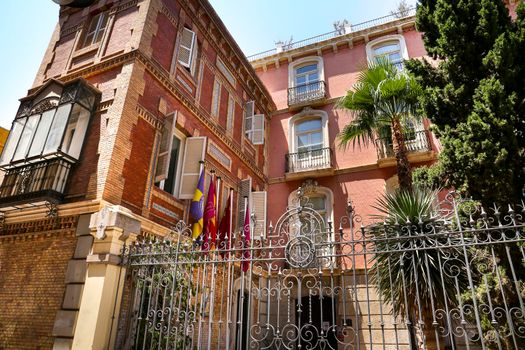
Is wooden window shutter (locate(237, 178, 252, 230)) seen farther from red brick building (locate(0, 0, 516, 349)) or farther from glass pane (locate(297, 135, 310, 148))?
glass pane (locate(297, 135, 310, 148))

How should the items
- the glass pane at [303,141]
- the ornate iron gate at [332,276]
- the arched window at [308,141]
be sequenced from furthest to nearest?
the glass pane at [303,141] → the arched window at [308,141] → the ornate iron gate at [332,276]

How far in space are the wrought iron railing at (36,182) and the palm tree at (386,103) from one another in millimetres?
7367

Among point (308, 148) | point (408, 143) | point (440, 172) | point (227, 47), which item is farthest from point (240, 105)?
point (440, 172)

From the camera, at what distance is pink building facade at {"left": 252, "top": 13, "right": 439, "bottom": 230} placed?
46.2 ft

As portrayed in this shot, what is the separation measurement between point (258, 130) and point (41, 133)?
333 inches

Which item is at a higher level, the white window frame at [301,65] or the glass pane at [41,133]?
the white window frame at [301,65]

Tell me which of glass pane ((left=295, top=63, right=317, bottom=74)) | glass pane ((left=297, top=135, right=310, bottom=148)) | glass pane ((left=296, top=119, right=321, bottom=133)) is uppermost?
glass pane ((left=295, top=63, right=317, bottom=74))

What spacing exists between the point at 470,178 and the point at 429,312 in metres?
2.42

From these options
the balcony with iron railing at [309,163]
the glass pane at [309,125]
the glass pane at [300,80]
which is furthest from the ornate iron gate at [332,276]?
the glass pane at [300,80]

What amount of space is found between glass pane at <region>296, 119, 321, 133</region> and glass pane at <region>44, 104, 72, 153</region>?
1070 cm

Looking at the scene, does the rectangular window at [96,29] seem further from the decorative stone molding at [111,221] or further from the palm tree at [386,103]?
the palm tree at [386,103]

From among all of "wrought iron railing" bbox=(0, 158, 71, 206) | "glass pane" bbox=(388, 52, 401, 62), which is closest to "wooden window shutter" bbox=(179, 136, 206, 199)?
"wrought iron railing" bbox=(0, 158, 71, 206)

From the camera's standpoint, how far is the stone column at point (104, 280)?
567 cm

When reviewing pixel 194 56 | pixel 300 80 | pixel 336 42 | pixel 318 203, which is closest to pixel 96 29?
pixel 194 56
